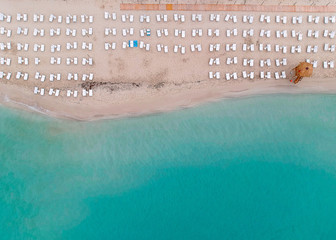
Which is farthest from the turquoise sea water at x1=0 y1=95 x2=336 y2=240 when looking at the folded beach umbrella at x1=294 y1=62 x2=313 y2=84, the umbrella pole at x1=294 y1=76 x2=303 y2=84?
the folded beach umbrella at x1=294 y1=62 x2=313 y2=84

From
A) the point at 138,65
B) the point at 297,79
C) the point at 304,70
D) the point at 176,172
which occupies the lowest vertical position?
the point at 176,172

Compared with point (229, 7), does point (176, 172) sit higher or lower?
lower

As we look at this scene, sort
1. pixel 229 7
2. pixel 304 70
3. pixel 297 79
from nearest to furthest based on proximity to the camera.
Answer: pixel 304 70 < pixel 297 79 < pixel 229 7

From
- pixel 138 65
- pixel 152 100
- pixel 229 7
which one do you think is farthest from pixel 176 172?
pixel 229 7

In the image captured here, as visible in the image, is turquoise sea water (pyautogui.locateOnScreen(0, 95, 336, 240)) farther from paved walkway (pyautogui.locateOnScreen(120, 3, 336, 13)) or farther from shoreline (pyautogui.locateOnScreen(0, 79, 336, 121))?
paved walkway (pyautogui.locateOnScreen(120, 3, 336, 13))

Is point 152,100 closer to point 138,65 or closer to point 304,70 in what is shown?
point 138,65

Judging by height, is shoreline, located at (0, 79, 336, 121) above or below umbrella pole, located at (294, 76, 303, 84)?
below
